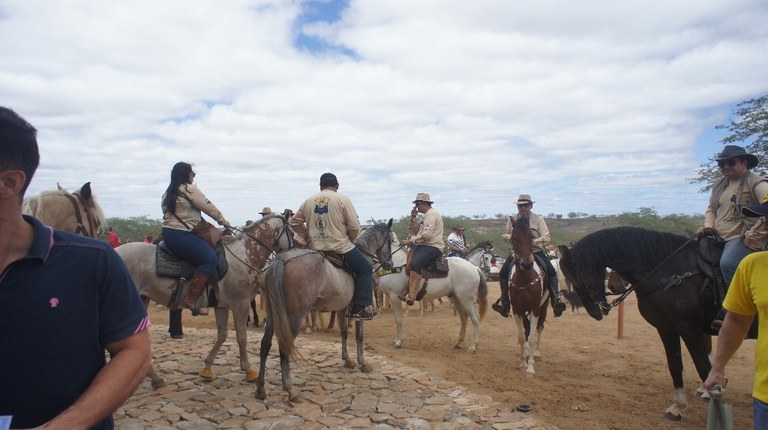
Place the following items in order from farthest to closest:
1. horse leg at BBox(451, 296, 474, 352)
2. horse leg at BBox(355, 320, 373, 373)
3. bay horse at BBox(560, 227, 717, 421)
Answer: horse leg at BBox(451, 296, 474, 352) → horse leg at BBox(355, 320, 373, 373) → bay horse at BBox(560, 227, 717, 421)

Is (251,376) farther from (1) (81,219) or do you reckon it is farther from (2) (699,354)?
(2) (699,354)

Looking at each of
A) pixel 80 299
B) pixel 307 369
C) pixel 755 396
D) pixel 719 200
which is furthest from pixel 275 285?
pixel 719 200

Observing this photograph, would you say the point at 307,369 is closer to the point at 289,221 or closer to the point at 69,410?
the point at 289,221

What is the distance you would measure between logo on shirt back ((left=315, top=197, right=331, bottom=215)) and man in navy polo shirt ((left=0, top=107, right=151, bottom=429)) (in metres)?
4.37

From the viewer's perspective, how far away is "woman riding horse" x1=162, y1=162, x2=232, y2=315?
5785 mm

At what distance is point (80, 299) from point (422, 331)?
9.79 meters

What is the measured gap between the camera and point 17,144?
4.66ft

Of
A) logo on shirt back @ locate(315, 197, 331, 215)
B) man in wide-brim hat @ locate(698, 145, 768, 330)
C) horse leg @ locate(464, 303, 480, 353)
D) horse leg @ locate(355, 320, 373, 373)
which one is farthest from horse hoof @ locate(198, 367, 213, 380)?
man in wide-brim hat @ locate(698, 145, 768, 330)

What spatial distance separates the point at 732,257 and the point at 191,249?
6.09m

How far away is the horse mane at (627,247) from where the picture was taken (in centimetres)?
547

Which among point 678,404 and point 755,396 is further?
point 678,404

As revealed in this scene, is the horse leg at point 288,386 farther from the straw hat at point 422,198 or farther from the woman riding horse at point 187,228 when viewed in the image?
the straw hat at point 422,198

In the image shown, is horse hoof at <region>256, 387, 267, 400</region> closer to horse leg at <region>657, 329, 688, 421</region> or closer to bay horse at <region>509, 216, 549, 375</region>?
bay horse at <region>509, 216, 549, 375</region>

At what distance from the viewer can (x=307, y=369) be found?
6609 millimetres
